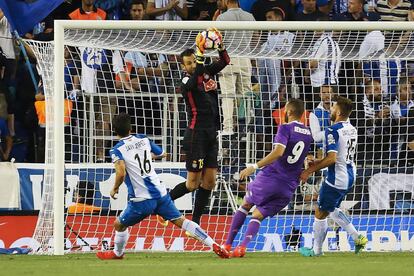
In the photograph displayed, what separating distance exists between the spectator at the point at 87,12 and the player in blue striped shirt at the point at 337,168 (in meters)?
5.69

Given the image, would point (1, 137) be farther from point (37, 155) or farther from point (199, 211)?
point (199, 211)

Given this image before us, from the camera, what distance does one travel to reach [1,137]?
60.9 ft

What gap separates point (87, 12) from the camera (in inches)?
769

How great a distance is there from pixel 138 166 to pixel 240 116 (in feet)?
13.5

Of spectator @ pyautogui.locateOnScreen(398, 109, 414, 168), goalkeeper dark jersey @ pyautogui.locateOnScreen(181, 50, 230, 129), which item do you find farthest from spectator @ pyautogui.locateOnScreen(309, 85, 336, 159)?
goalkeeper dark jersey @ pyautogui.locateOnScreen(181, 50, 230, 129)

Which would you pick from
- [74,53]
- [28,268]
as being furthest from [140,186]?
[74,53]

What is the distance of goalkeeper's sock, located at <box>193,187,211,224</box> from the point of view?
52.0 feet

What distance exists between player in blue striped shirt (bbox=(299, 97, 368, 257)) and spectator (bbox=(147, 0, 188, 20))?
5618 mm

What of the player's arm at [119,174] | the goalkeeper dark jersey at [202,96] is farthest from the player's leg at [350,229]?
the player's arm at [119,174]

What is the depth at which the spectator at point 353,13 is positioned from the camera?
795 inches

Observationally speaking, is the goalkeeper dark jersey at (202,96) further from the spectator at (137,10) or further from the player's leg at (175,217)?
the spectator at (137,10)

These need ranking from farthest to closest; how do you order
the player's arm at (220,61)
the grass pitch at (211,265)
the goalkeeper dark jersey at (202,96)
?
the goalkeeper dark jersey at (202,96)
the player's arm at (220,61)
the grass pitch at (211,265)

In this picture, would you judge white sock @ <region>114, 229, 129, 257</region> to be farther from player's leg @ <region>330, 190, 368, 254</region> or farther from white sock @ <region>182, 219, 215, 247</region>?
player's leg @ <region>330, 190, 368, 254</region>

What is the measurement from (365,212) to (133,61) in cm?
384
